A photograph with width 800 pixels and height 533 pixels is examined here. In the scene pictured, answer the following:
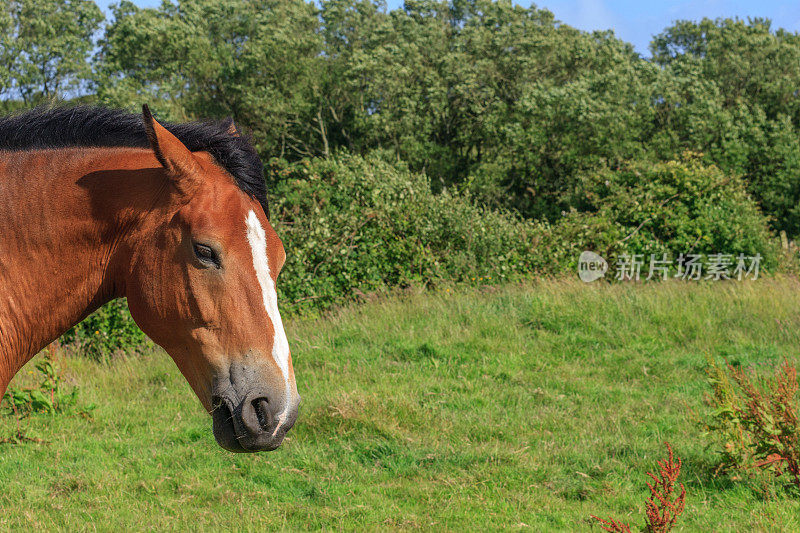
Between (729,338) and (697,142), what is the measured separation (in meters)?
18.3

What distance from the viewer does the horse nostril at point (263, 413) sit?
1.90m

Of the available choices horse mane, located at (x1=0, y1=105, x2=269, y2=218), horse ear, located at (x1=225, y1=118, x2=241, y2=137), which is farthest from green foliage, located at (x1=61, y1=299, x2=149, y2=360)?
horse ear, located at (x1=225, y1=118, x2=241, y2=137)

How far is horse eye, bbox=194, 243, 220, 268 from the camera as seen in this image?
6.51ft

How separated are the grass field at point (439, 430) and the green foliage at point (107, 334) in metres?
0.43

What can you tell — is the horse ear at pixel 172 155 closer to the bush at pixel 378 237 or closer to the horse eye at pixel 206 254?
the horse eye at pixel 206 254

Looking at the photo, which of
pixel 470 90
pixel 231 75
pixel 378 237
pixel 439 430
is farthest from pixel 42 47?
pixel 439 430

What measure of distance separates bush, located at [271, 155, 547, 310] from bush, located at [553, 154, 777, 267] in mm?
1351

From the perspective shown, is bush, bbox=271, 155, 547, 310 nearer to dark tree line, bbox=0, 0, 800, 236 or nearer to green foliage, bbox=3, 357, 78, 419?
green foliage, bbox=3, 357, 78, 419

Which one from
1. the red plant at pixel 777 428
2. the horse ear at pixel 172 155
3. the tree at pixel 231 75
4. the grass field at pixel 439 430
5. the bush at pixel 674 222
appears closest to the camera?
the horse ear at pixel 172 155

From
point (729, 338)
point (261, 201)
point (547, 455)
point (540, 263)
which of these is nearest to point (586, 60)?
point (540, 263)

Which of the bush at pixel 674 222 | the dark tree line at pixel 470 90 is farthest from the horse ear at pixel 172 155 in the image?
the dark tree line at pixel 470 90

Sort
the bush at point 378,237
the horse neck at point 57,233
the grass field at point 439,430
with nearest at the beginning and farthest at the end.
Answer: the horse neck at point 57,233 → the grass field at point 439,430 → the bush at point 378,237

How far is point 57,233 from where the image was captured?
2.06 metres

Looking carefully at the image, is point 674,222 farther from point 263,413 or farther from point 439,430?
point 263,413
